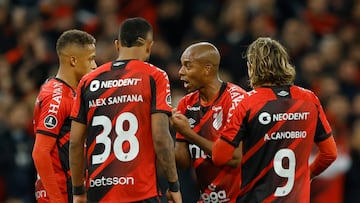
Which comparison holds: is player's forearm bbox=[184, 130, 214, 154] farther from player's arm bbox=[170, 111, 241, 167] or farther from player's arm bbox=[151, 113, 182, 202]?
player's arm bbox=[151, 113, 182, 202]

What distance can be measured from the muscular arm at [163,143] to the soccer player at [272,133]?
0.41 metres

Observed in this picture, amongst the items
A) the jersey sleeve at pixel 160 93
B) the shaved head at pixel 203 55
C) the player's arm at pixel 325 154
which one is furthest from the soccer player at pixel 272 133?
the shaved head at pixel 203 55

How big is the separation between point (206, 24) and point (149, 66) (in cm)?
790

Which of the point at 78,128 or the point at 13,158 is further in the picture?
the point at 13,158

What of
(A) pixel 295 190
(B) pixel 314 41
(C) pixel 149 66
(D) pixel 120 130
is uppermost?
(B) pixel 314 41

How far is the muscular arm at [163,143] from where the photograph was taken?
789 centimetres

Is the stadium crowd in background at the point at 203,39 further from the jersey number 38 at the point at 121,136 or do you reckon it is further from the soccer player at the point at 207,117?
the jersey number 38 at the point at 121,136

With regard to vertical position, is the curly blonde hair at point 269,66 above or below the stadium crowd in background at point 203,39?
below

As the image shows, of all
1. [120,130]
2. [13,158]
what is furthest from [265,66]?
[13,158]

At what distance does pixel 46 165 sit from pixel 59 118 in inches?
16.1

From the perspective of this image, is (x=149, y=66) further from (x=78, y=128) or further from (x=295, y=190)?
(x=295, y=190)

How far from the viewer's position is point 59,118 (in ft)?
27.8

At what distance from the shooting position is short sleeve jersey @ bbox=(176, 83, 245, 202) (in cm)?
866

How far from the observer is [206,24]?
15898 mm
